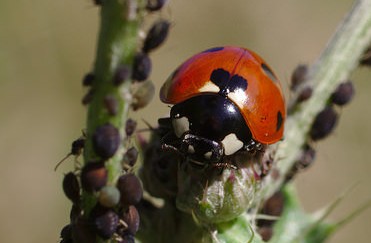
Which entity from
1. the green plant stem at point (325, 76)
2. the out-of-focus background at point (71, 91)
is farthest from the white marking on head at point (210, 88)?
the out-of-focus background at point (71, 91)

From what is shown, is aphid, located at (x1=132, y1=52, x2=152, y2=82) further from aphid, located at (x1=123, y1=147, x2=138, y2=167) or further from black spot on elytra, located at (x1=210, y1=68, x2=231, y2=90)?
black spot on elytra, located at (x1=210, y1=68, x2=231, y2=90)

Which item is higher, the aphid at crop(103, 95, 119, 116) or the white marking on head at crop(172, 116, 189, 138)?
the aphid at crop(103, 95, 119, 116)

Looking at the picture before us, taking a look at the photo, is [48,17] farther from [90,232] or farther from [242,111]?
[90,232]

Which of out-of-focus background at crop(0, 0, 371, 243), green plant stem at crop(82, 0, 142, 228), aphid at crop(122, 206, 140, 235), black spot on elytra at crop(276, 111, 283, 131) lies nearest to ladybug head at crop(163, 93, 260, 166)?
black spot on elytra at crop(276, 111, 283, 131)

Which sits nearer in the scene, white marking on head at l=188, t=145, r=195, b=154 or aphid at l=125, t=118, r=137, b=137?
aphid at l=125, t=118, r=137, b=137

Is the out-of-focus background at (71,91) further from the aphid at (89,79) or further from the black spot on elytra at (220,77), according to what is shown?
the aphid at (89,79)

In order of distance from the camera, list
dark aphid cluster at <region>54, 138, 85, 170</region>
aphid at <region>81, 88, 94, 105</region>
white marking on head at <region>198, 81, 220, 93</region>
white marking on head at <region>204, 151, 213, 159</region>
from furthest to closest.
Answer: white marking on head at <region>198, 81, 220, 93</region> → white marking on head at <region>204, 151, 213, 159</region> → dark aphid cluster at <region>54, 138, 85, 170</region> → aphid at <region>81, 88, 94, 105</region>

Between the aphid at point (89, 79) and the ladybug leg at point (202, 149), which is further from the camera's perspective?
the ladybug leg at point (202, 149)

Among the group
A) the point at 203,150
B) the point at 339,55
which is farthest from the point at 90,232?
the point at 339,55

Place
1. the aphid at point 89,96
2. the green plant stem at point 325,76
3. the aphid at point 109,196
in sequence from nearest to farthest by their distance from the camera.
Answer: the aphid at point 89,96
the aphid at point 109,196
the green plant stem at point 325,76
